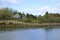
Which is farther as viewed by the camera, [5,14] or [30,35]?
[5,14]

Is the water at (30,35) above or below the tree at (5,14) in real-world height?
below

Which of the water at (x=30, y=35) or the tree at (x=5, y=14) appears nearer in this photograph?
the water at (x=30, y=35)

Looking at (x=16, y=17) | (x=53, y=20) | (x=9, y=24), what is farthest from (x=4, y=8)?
(x=53, y=20)

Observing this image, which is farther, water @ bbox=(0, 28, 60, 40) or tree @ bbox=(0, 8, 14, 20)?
tree @ bbox=(0, 8, 14, 20)

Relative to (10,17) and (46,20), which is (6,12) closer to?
(10,17)

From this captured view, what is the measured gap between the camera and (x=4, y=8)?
6656 centimetres

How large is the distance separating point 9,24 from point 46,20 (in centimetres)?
1690

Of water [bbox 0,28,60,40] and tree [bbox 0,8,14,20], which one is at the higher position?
tree [bbox 0,8,14,20]

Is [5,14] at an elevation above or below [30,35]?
above

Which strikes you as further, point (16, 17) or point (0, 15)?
point (16, 17)

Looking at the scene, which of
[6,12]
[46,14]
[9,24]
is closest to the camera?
[9,24]

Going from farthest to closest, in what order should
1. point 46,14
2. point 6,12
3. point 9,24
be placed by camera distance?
1. point 46,14
2. point 6,12
3. point 9,24

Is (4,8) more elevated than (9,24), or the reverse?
(4,8)

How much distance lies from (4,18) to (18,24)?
1232cm
